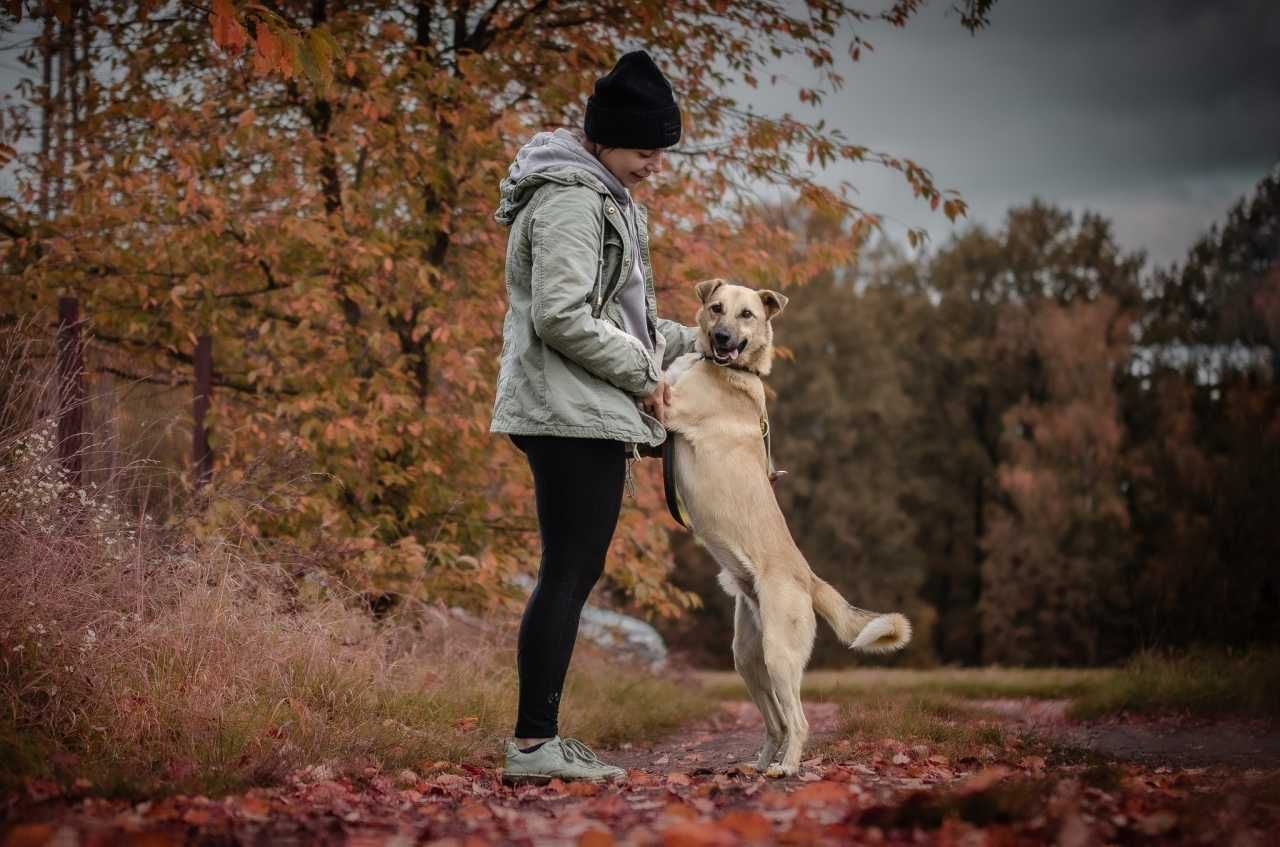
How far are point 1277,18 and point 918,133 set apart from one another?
7.29 metres

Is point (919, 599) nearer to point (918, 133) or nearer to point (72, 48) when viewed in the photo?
point (918, 133)

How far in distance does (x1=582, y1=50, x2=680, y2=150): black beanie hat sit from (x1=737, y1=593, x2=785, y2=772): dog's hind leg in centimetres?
177

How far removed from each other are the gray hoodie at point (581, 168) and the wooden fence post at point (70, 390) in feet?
8.27

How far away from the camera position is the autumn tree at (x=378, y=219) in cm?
616

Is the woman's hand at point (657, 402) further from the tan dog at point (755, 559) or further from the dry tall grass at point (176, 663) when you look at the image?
the dry tall grass at point (176, 663)

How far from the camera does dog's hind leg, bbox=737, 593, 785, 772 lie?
3.98m

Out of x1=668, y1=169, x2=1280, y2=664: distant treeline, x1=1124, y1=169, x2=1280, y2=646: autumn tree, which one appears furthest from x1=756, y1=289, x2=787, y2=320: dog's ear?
x1=668, y1=169, x2=1280, y2=664: distant treeline

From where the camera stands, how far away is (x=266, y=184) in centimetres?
670

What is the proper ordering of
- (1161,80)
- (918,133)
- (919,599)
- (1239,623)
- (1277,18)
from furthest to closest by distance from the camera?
(919,599), (918,133), (1161,80), (1277,18), (1239,623)

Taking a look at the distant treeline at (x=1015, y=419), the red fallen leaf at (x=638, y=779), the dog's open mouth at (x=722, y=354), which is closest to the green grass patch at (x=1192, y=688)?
the dog's open mouth at (x=722, y=354)

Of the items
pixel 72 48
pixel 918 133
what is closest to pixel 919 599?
pixel 918 133

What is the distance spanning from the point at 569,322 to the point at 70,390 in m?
3.19

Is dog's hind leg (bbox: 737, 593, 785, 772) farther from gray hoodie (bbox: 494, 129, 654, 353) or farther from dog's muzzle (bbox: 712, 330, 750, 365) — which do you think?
gray hoodie (bbox: 494, 129, 654, 353)

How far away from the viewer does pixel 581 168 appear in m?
3.30
